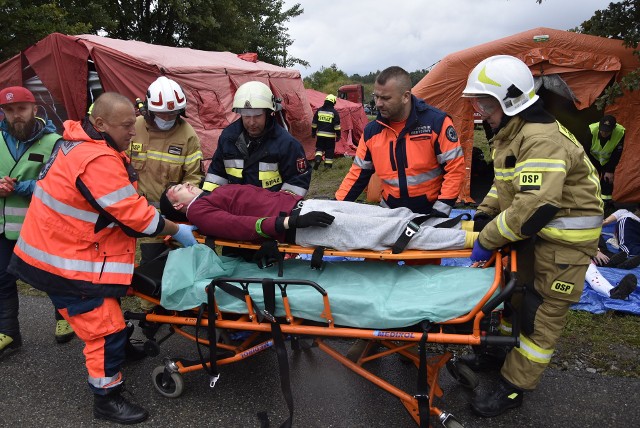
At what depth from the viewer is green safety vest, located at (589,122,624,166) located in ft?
24.3

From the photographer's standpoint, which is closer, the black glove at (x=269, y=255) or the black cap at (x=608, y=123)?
the black glove at (x=269, y=255)

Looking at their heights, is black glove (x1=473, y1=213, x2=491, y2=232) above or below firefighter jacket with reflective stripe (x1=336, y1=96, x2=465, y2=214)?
below

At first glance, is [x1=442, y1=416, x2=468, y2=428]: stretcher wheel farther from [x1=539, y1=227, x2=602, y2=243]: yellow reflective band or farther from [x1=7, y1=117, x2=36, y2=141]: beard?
[x1=7, y1=117, x2=36, y2=141]: beard

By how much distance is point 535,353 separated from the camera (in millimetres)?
2697

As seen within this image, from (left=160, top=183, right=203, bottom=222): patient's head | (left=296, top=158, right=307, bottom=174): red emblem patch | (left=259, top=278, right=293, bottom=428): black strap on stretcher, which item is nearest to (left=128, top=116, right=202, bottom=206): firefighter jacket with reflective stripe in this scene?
(left=160, top=183, right=203, bottom=222): patient's head

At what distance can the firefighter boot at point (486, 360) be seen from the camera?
3271 millimetres

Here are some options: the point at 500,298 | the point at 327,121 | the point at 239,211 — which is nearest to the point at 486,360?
the point at 500,298

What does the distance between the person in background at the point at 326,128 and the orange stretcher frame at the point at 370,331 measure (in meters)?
8.78

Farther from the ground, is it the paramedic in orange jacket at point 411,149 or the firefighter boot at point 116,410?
the paramedic in orange jacket at point 411,149

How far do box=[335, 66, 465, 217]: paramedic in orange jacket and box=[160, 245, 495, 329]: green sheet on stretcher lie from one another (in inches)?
24.8

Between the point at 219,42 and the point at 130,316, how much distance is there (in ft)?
68.2

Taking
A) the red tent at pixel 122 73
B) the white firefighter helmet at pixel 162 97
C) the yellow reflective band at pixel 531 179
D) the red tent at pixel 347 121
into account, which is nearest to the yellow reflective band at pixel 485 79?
the yellow reflective band at pixel 531 179

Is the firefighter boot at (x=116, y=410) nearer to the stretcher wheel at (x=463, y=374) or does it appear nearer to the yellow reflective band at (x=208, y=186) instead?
the yellow reflective band at (x=208, y=186)

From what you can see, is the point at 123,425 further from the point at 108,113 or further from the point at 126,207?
the point at 108,113
